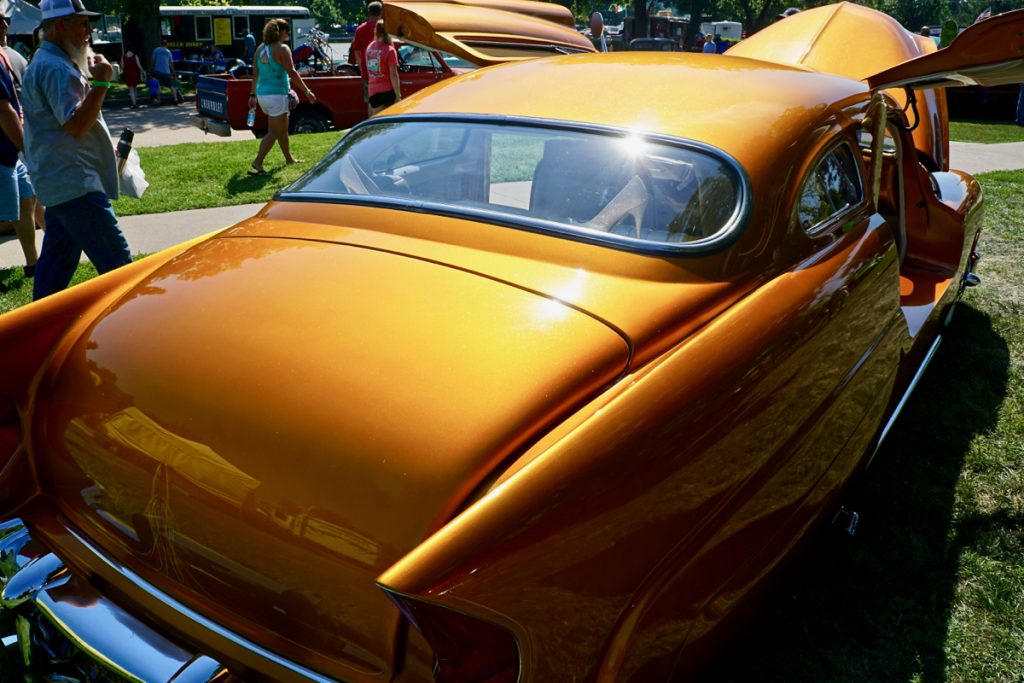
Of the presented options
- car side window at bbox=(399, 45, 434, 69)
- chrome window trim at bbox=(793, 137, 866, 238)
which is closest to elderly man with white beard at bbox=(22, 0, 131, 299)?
chrome window trim at bbox=(793, 137, 866, 238)

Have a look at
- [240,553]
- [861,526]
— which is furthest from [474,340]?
[861,526]

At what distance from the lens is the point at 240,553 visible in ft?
5.38

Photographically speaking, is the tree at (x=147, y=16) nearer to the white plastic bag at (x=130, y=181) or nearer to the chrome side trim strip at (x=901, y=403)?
the white plastic bag at (x=130, y=181)

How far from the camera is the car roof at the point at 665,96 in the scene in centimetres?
253

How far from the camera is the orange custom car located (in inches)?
60.3

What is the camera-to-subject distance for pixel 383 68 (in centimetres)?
929

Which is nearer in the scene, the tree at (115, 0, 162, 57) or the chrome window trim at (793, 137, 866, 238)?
the chrome window trim at (793, 137, 866, 238)

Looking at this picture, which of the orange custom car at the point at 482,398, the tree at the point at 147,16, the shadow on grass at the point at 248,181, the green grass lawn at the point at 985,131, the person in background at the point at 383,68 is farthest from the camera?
the tree at the point at 147,16

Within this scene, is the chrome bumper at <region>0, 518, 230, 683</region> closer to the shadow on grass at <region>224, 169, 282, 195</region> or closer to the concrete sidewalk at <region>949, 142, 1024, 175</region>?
the shadow on grass at <region>224, 169, 282, 195</region>

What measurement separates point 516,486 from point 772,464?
879mm

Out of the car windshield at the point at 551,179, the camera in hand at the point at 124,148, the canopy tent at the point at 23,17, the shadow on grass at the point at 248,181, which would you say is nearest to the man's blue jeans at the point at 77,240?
the camera in hand at the point at 124,148

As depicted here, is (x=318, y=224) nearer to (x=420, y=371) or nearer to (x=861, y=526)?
(x=420, y=371)

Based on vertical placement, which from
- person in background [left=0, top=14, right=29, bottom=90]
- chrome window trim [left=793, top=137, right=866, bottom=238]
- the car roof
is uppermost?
person in background [left=0, top=14, right=29, bottom=90]

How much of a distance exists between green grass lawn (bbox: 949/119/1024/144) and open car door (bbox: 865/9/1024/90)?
10841mm
